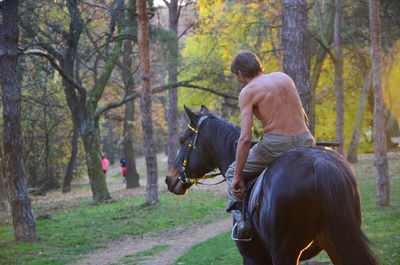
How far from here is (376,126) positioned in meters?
→ 12.8

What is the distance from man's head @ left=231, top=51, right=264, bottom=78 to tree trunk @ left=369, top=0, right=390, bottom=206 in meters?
9.36

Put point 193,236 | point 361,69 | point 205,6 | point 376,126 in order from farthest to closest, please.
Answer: point 361,69
point 205,6
point 376,126
point 193,236

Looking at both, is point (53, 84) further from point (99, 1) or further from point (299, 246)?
point (299, 246)

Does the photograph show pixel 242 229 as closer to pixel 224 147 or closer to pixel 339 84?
pixel 224 147

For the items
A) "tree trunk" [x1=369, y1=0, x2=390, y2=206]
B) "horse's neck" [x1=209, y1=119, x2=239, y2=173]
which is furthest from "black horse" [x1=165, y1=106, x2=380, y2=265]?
"tree trunk" [x1=369, y1=0, x2=390, y2=206]

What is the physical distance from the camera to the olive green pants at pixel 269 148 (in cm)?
410

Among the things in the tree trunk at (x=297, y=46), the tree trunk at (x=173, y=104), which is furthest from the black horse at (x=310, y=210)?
the tree trunk at (x=173, y=104)

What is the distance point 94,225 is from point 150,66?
8421 millimetres

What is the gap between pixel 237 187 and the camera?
4359mm

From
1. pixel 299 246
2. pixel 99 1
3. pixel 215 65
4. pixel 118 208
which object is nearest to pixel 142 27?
pixel 99 1

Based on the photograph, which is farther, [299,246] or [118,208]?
[118,208]

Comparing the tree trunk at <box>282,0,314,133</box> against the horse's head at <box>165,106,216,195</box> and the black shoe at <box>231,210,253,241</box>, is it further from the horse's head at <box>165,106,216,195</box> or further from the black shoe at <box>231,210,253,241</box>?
the black shoe at <box>231,210,253,241</box>

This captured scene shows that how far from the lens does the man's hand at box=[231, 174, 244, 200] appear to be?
4309mm

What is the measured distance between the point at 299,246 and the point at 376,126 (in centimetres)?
1030
